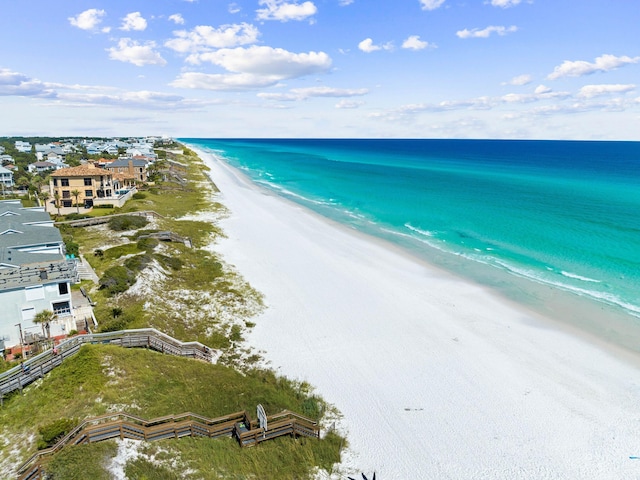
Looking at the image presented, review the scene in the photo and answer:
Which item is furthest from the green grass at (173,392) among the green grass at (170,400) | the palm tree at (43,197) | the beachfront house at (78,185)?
the palm tree at (43,197)

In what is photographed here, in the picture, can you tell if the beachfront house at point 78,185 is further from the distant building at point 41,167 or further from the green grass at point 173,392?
the distant building at point 41,167

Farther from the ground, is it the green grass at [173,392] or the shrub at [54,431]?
the shrub at [54,431]

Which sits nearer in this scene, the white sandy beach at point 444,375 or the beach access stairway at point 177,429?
the beach access stairway at point 177,429

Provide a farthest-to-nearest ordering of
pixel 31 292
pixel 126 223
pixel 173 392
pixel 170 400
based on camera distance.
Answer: pixel 126 223 → pixel 31 292 → pixel 173 392 → pixel 170 400

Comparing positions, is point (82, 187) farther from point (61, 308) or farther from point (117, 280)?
point (61, 308)

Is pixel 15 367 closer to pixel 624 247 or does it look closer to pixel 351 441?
pixel 351 441

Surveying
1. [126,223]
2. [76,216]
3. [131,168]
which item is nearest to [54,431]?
[126,223]
